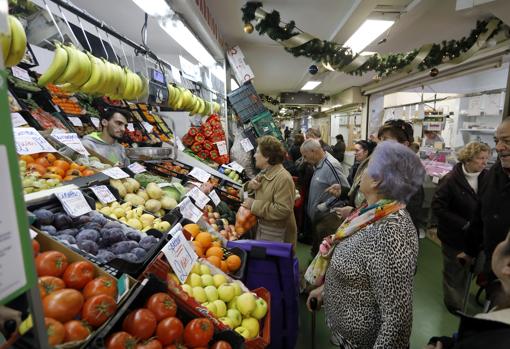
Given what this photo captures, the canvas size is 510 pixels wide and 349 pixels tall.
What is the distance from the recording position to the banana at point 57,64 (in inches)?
68.8

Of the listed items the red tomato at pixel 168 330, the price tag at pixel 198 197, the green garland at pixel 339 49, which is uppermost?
the green garland at pixel 339 49

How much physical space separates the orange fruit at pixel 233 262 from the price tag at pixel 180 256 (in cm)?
34

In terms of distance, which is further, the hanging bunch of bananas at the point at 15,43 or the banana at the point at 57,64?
the banana at the point at 57,64

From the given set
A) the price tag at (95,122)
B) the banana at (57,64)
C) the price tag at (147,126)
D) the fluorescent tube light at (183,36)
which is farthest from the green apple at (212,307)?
the price tag at (147,126)

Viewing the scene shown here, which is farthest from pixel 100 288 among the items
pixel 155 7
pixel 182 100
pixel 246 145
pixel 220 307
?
pixel 246 145

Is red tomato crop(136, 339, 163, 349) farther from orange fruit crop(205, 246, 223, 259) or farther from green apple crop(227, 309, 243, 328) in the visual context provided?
orange fruit crop(205, 246, 223, 259)

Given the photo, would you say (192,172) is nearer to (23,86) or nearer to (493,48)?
(23,86)

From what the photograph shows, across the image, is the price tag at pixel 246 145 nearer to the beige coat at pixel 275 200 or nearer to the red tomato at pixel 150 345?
the beige coat at pixel 275 200

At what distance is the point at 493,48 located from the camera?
188 inches

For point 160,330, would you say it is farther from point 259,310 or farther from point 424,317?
point 424,317

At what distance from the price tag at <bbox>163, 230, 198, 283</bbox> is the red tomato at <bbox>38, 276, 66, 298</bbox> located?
1.39 ft

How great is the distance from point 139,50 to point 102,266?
2136 millimetres

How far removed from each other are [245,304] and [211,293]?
0.61 feet

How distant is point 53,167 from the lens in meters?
1.92
